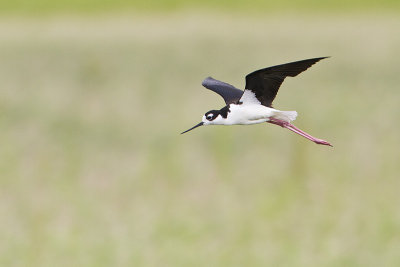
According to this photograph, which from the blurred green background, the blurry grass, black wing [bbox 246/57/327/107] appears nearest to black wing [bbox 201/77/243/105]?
black wing [bbox 246/57/327/107]

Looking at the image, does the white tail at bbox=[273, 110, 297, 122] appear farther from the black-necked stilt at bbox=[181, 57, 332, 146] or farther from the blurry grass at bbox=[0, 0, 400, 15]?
the blurry grass at bbox=[0, 0, 400, 15]

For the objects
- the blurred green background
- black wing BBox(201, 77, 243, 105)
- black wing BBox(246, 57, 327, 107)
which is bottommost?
the blurred green background

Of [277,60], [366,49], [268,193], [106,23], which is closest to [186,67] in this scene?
[277,60]

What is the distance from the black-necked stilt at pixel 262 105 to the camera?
6.53ft

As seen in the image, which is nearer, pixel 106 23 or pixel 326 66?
pixel 326 66

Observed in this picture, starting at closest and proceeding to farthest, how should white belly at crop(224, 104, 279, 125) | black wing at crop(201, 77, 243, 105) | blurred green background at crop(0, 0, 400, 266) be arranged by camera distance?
white belly at crop(224, 104, 279, 125)
black wing at crop(201, 77, 243, 105)
blurred green background at crop(0, 0, 400, 266)

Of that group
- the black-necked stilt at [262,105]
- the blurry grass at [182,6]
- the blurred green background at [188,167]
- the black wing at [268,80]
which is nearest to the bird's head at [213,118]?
the black-necked stilt at [262,105]

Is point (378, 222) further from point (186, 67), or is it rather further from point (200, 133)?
point (186, 67)

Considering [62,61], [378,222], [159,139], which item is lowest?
[378,222]

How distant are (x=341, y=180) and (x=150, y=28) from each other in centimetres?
1328

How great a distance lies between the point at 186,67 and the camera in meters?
13.7

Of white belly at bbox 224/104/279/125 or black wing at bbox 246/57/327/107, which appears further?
black wing at bbox 246/57/327/107

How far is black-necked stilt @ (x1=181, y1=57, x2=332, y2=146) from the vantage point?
6.53 feet

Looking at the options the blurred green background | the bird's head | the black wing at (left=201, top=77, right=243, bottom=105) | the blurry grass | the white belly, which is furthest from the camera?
the blurry grass
